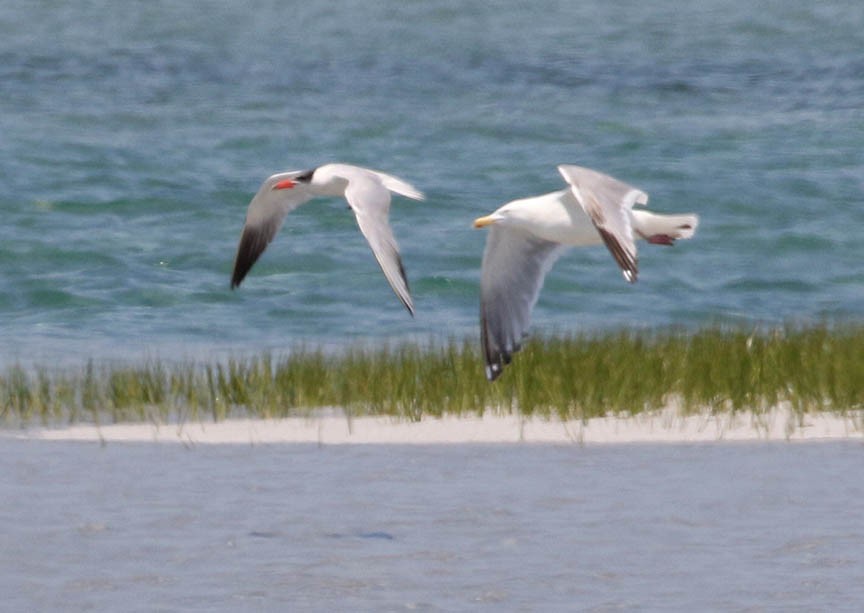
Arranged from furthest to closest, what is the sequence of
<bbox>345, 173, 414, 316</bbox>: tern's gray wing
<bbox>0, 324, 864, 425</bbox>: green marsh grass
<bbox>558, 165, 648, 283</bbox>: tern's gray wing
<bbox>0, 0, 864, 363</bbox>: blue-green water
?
<bbox>0, 0, 864, 363</bbox>: blue-green water → <bbox>0, 324, 864, 425</bbox>: green marsh grass → <bbox>345, 173, 414, 316</bbox>: tern's gray wing → <bbox>558, 165, 648, 283</bbox>: tern's gray wing

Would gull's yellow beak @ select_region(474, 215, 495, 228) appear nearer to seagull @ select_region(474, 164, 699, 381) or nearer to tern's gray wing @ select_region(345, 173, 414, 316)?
seagull @ select_region(474, 164, 699, 381)

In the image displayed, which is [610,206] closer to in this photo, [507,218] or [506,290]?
[507,218]

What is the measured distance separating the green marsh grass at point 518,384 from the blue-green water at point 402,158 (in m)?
2.15

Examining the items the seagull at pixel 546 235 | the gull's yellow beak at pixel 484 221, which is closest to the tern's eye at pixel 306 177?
the seagull at pixel 546 235

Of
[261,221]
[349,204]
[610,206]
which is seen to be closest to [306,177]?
[261,221]

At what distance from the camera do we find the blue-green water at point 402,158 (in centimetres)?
2203

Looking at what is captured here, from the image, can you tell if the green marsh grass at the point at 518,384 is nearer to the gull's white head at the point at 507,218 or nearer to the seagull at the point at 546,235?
the seagull at the point at 546,235

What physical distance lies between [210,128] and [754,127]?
962cm

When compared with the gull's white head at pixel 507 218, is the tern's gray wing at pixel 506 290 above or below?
below

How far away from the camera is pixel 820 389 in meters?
12.9

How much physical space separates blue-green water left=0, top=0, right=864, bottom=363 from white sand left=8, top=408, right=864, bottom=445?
128 inches

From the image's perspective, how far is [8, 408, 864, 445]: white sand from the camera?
12195 millimetres

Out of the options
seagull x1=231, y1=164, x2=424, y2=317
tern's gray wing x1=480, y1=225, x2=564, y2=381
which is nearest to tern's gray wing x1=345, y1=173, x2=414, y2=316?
seagull x1=231, y1=164, x2=424, y2=317

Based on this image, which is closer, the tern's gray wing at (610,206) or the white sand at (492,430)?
the tern's gray wing at (610,206)
